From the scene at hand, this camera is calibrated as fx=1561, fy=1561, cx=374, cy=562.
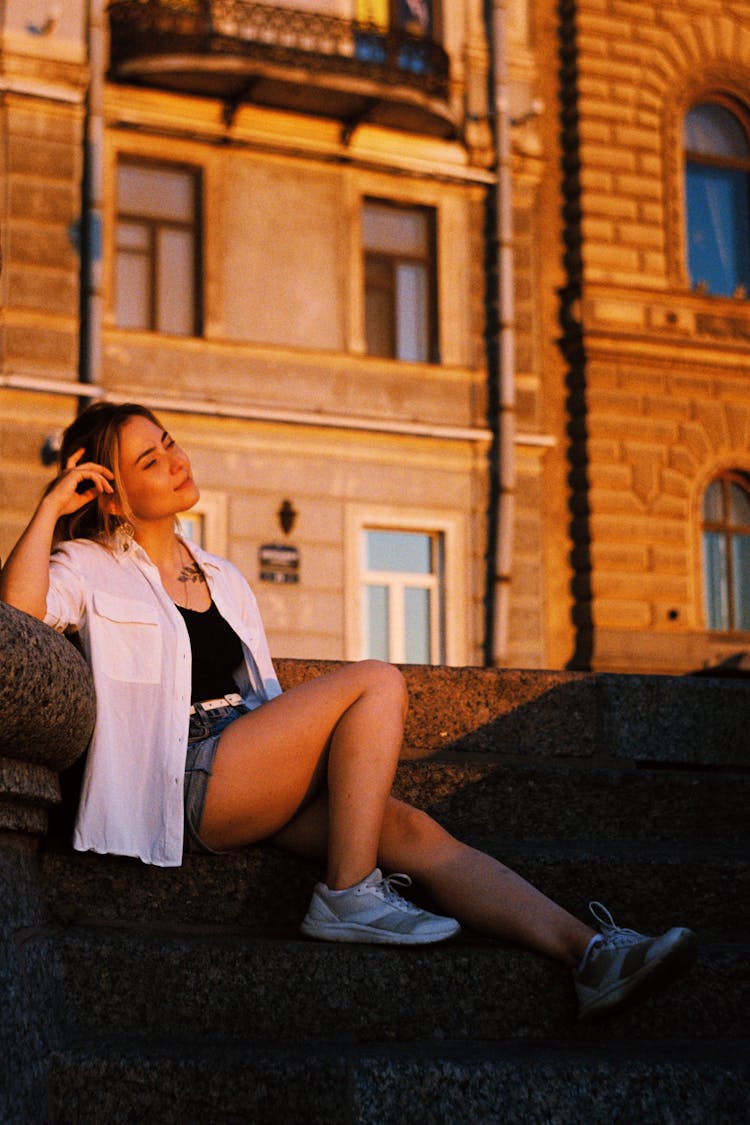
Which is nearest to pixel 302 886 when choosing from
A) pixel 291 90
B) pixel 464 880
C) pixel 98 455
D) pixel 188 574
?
pixel 464 880

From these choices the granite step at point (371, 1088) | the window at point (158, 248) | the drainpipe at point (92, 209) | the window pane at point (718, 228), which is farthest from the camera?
the window pane at point (718, 228)

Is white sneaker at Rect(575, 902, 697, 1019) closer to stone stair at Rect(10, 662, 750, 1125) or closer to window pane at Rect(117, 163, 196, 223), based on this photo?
stone stair at Rect(10, 662, 750, 1125)

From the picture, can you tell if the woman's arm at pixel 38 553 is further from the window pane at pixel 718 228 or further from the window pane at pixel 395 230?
the window pane at pixel 718 228

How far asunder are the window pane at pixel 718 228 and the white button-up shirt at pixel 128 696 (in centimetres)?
1329

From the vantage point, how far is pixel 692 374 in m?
15.6

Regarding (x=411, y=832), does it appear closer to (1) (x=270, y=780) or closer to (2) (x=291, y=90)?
(1) (x=270, y=780)

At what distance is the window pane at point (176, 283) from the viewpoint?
14.1m

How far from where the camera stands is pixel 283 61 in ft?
46.3

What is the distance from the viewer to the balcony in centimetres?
1378

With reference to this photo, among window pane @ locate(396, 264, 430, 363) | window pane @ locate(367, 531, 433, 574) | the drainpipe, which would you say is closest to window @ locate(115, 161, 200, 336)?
the drainpipe

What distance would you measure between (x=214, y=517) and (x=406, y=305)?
9.85ft

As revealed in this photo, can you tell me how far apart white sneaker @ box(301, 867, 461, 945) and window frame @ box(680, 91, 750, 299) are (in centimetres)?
1333

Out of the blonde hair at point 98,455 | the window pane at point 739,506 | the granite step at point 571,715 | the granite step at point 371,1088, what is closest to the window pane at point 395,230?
the window pane at point 739,506

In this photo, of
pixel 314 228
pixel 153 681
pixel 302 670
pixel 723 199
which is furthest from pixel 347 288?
pixel 153 681
